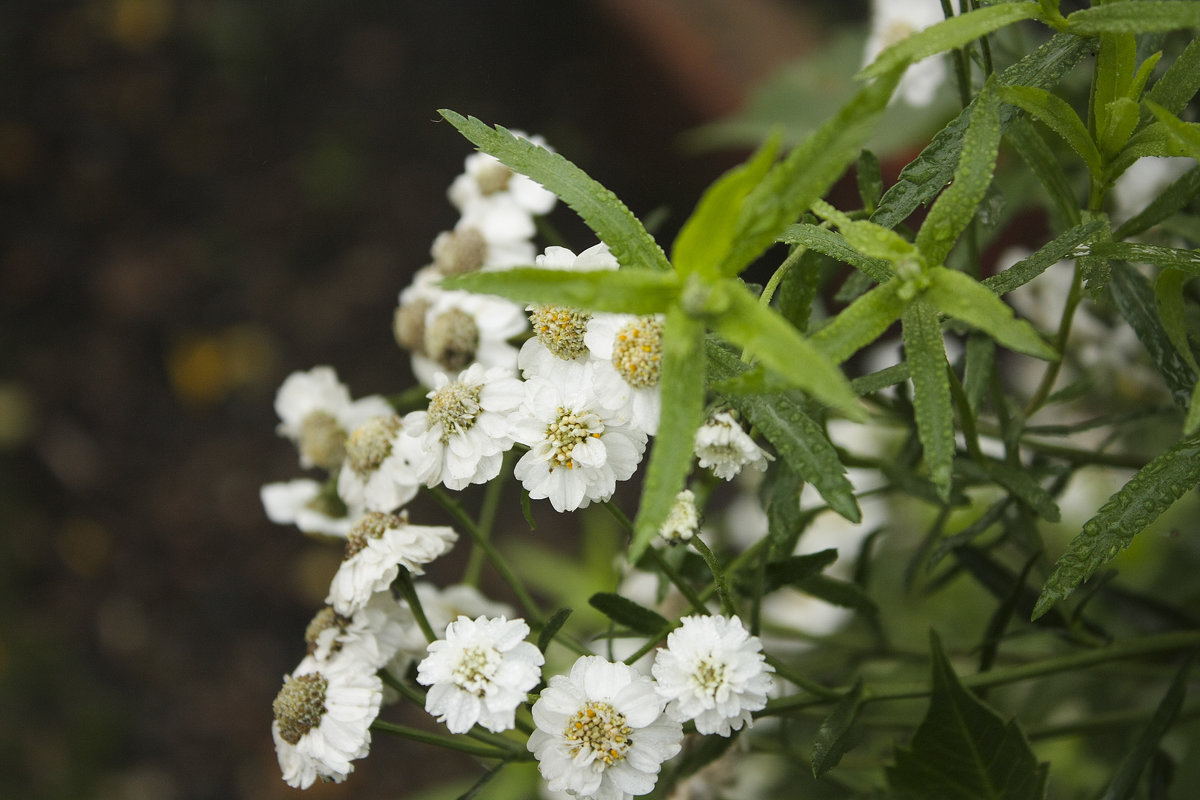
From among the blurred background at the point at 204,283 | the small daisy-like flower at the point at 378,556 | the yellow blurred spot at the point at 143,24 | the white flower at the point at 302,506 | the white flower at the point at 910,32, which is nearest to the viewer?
the small daisy-like flower at the point at 378,556

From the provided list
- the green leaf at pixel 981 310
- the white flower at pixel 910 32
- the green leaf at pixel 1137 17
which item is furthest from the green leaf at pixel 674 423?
the white flower at pixel 910 32

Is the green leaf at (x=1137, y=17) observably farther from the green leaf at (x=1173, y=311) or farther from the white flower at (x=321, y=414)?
the white flower at (x=321, y=414)

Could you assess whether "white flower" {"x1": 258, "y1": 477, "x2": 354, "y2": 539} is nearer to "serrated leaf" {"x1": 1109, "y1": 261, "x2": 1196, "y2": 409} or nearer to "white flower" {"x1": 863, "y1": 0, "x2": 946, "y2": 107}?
"serrated leaf" {"x1": 1109, "y1": 261, "x2": 1196, "y2": 409}

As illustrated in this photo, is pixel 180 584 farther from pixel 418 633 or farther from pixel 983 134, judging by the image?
pixel 983 134

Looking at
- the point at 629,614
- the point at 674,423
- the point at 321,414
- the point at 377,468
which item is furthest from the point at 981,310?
the point at 321,414

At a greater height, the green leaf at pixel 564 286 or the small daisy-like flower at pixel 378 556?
the green leaf at pixel 564 286

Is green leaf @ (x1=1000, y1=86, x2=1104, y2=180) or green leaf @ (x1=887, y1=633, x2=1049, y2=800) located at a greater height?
green leaf @ (x1=1000, y1=86, x2=1104, y2=180)

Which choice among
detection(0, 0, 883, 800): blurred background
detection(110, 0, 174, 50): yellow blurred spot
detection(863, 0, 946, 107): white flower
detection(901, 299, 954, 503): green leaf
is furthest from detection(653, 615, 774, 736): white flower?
detection(110, 0, 174, 50): yellow blurred spot
